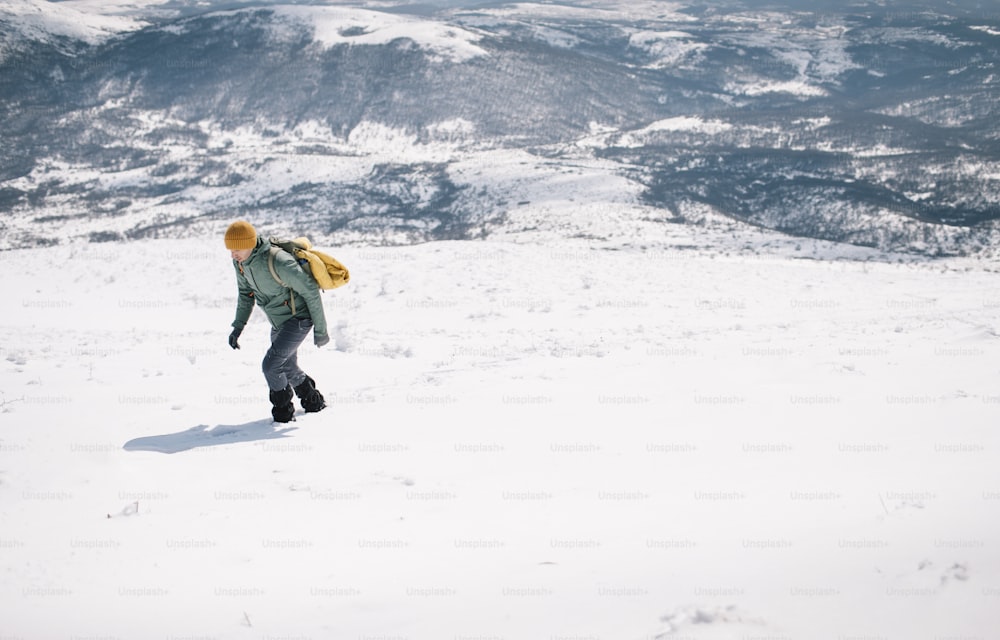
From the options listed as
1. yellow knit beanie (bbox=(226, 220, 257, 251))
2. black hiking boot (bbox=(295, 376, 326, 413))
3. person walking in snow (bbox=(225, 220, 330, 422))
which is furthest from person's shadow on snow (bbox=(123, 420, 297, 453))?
yellow knit beanie (bbox=(226, 220, 257, 251))

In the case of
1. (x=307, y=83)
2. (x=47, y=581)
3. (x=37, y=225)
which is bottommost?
(x=37, y=225)

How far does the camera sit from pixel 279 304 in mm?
5840

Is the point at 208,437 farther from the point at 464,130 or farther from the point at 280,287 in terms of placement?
the point at 464,130

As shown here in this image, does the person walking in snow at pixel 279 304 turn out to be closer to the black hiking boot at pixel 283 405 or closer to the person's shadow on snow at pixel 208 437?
the black hiking boot at pixel 283 405

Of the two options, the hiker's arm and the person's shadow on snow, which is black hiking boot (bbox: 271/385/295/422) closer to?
the person's shadow on snow

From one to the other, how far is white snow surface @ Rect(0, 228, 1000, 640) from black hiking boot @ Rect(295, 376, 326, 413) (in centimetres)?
21

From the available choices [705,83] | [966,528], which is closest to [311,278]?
[966,528]

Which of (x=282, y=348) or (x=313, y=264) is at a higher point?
(x=313, y=264)

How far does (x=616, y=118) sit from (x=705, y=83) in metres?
52.5

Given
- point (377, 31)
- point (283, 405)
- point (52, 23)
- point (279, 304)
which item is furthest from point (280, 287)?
point (52, 23)

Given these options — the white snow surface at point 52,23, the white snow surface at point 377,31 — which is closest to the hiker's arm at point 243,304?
the white snow surface at point 377,31

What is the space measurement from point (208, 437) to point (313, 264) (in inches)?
75.3

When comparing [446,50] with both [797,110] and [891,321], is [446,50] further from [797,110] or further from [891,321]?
[891,321]

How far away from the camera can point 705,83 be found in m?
169
